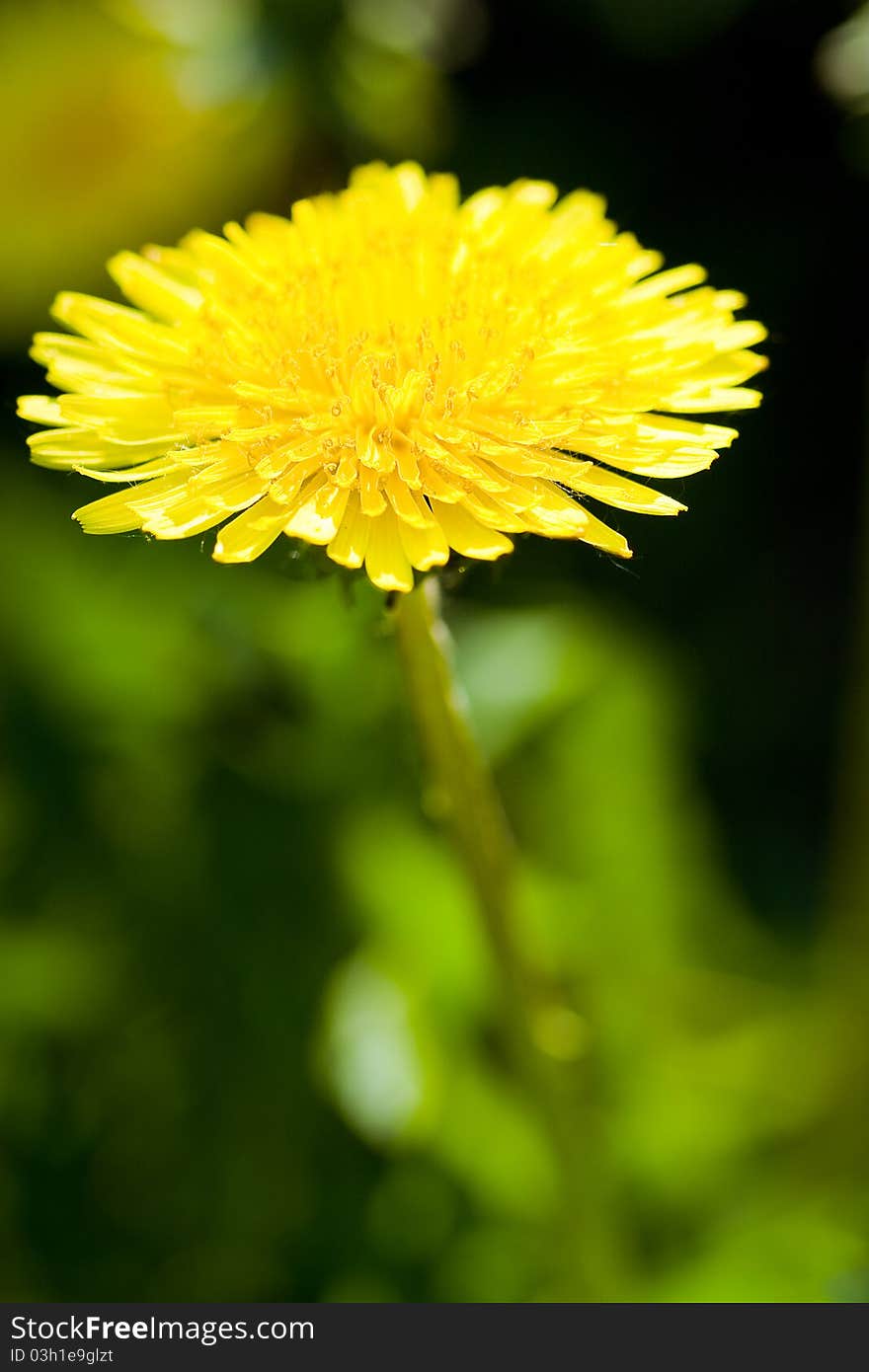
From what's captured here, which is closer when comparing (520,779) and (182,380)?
(182,380)

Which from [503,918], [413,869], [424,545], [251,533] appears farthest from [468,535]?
[413,869]

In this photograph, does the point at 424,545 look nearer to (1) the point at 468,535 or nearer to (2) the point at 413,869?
(1) the point at 468,535

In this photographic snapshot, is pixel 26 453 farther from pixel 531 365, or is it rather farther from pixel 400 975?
pixel 531 365

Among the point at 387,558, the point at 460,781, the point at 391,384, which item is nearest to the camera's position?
the point at 387,558

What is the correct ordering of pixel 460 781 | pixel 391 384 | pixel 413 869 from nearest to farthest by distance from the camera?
pixel 391 384 < pixel 460 781 < pixel 413 869

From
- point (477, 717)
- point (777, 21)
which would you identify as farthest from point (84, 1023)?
point (777, 21)
